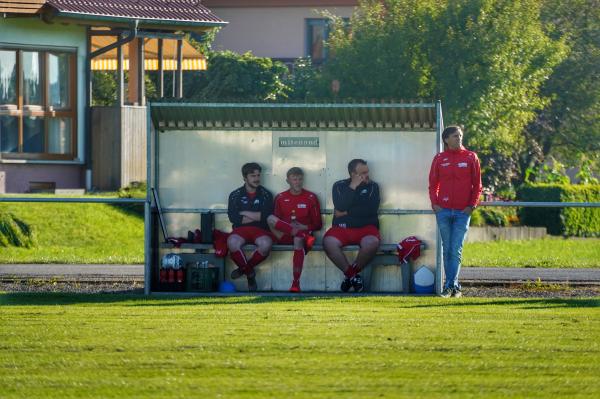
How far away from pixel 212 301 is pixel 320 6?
1332 inches

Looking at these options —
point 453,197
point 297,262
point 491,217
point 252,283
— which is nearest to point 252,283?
point 252,283

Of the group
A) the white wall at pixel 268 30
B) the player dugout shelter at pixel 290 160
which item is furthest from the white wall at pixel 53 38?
the white wall at pixel 268 30

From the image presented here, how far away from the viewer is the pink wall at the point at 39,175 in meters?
31.2

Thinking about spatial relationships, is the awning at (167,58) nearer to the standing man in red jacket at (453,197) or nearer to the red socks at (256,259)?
the red socks at (256,259)

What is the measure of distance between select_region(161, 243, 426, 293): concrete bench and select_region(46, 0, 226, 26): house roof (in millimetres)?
14061

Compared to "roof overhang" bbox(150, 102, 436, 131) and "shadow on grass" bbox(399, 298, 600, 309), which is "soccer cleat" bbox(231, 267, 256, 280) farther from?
"shadow on grass" bbox(399, 298, 600, 309)

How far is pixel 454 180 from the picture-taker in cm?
1673

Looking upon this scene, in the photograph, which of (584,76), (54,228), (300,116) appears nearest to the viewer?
(300,116)

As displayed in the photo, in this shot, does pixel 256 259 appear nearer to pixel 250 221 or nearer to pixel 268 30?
pixel 250 221

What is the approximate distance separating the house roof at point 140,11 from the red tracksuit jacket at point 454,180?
50.7 feet

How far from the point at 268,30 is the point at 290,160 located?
32.1 m

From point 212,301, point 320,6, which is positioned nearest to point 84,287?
point 212,301

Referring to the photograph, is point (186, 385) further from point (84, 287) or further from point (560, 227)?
point (560, 227)

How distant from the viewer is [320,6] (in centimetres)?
4891
